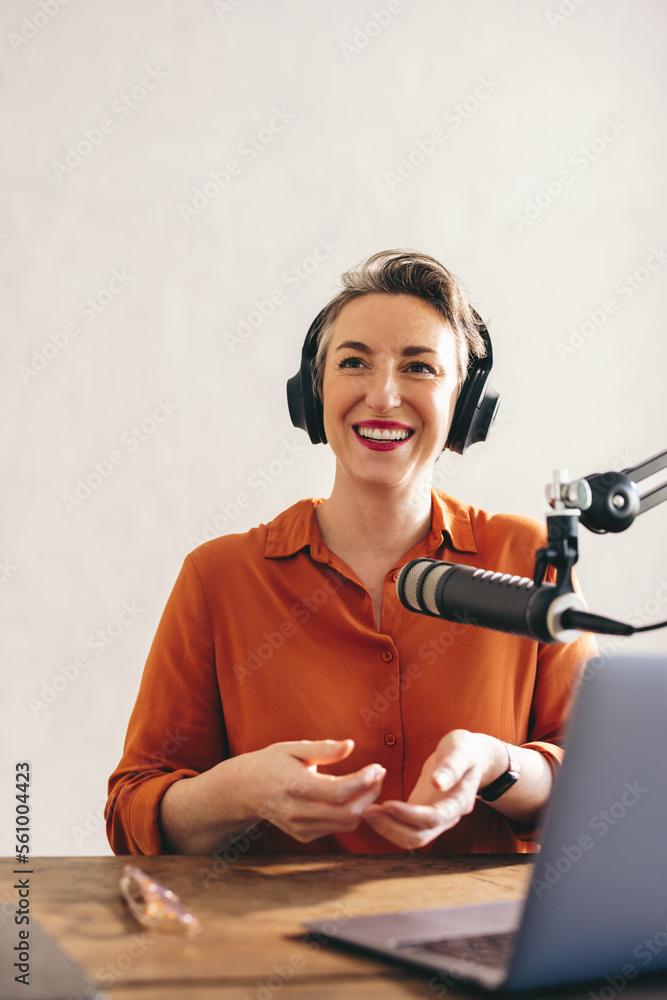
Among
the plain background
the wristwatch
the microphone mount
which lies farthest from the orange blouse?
the plain background

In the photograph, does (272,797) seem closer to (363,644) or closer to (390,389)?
(363,644)

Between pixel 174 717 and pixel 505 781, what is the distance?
472 mm

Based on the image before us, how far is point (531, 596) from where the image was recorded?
73cm

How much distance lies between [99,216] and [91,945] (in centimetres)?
199

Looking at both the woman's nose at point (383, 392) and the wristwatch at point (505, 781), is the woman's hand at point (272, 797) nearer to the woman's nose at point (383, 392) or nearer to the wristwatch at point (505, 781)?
the wristwatch at point (505, 781)

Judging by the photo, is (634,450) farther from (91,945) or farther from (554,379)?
(91,945)

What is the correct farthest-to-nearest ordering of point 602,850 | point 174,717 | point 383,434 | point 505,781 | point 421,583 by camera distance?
point 383,434, point 174,717, point 505,781, point 421,583, point 602,850

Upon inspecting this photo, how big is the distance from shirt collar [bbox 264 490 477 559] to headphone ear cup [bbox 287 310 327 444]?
13cm

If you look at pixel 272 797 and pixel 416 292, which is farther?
pixel 416 292

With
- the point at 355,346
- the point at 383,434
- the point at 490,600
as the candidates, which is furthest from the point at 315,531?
the point at 490,600

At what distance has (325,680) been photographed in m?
1.28

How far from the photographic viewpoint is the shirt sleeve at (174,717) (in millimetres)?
1168

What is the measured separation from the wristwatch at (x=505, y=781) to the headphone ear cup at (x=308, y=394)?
63 centimetres

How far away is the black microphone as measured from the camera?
722 mm
